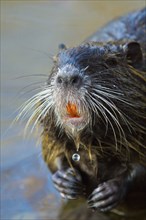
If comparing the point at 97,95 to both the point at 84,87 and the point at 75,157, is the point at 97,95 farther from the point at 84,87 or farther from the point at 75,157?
the point at 75,157

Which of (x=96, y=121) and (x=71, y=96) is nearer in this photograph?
(x=71, y=96)

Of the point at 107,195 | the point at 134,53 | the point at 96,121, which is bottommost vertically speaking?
the point at 107,195

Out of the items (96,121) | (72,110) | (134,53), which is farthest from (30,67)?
(72,110)

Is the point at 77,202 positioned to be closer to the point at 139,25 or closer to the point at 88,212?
the point at 88,212

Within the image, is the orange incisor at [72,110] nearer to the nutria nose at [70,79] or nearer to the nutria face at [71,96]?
the nutria face at [71,96]

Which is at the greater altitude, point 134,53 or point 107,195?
point 134,53

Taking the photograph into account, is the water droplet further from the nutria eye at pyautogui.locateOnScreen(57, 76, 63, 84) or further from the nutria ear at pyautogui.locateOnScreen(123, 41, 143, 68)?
the nutria eye at pyautogui.locateOnScreen(57, 76, 63, 84)
